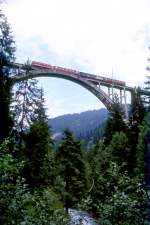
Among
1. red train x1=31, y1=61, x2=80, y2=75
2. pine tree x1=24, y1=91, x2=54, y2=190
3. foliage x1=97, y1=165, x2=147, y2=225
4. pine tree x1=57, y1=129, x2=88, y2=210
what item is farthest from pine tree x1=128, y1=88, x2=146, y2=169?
foliage x1=97, y1=165, x2=147, y2=225

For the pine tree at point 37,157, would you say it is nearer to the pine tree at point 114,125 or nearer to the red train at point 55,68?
the pine tree at point 114,125

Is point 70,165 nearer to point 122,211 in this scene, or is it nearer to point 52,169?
point 52,169

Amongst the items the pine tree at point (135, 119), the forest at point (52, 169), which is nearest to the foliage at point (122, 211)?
the forest at point (52, 169)

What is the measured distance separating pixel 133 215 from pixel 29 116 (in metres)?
19.7

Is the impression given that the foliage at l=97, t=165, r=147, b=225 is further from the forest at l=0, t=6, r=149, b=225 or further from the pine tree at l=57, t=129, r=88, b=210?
the pine tree at l=57, t=129, r=88, b=210

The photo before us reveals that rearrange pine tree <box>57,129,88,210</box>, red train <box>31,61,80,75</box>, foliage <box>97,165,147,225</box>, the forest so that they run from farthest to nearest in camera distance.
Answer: red train <box>31,61,80,75</box> < pine tree <box>57,129,88,210</box> < foliage <box>97,165,147,225</box> < the forest

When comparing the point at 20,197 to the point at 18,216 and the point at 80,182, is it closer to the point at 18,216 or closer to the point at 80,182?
the point at 18,216

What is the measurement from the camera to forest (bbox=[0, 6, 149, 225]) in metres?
10.4

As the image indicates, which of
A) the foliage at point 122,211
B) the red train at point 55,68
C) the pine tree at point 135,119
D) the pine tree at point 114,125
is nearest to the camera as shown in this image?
the foliage at point 122,211

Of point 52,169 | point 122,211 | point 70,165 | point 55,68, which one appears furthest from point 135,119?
point 122,211

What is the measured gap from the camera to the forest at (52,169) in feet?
34.0

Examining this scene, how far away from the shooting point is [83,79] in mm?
66938

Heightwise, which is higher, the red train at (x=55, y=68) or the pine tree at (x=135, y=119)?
the red train at (x=55, y=68)

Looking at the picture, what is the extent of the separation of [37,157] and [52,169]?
132 cm
